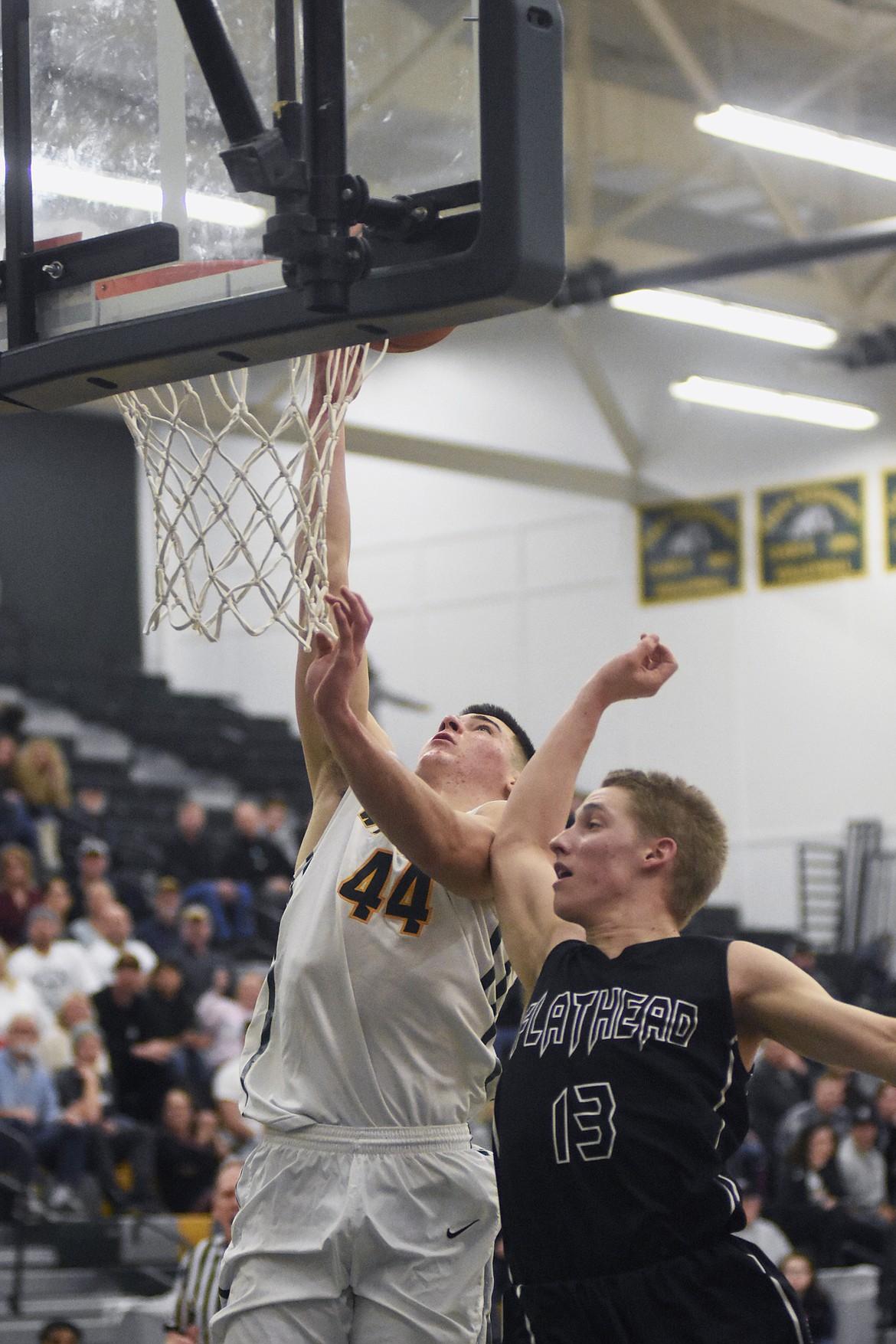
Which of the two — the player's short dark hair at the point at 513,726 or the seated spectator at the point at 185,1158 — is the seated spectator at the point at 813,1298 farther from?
the player's short dark hair at the point at 513,726

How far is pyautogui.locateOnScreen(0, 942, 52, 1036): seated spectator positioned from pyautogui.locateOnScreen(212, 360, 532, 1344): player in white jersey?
6382mm

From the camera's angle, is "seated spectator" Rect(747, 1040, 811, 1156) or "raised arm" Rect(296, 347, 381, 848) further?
"seated spectator" Rect(747, 1040, 811, 1156)

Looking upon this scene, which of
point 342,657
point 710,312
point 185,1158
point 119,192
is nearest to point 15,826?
point 185,1158

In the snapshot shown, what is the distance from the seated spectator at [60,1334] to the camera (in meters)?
7.82

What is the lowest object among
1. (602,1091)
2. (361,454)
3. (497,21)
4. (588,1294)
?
(588,1294)

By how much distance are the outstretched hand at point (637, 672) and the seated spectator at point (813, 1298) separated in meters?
6.14

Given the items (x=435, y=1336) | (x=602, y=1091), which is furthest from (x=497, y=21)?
(x=435, y=1336)

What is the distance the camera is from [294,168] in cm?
295

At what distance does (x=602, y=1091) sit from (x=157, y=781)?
15.6m

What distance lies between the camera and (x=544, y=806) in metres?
3.81

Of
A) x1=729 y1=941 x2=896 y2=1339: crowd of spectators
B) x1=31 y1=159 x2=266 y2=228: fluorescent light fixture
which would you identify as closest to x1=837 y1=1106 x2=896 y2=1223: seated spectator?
x1=729 y1=941 x2=896 y2=1339: crowd of spectators

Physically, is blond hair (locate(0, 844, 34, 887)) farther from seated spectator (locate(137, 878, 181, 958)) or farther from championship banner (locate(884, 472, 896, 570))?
championship banner (locate(884, 472, 896, 570))

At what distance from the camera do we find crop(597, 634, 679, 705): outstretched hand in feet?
12.5

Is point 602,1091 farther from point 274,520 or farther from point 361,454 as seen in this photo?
point 361,454
